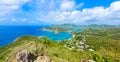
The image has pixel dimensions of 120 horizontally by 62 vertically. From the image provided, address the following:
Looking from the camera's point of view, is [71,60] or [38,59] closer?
[38,59]

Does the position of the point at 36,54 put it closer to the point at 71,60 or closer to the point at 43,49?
the point at 43,49

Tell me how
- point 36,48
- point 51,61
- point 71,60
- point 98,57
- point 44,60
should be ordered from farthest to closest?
point 98,57 → point 71,60 → point 36,48 → point 51,61 → point 44,60

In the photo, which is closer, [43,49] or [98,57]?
[43,49]

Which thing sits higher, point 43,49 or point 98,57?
point 43,49

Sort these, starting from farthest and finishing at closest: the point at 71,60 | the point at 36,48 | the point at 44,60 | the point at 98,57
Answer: the point at 98,57
the point at 71,60
the point at 36,48
the point at 44,60

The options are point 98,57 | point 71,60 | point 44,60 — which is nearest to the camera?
point 44,60

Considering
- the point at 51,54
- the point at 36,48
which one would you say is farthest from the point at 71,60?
the point at 36,48

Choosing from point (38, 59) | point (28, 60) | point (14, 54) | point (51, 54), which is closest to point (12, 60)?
point (14, 54)

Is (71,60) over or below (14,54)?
below

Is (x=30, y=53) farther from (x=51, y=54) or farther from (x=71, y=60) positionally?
(x=71, y=60)
